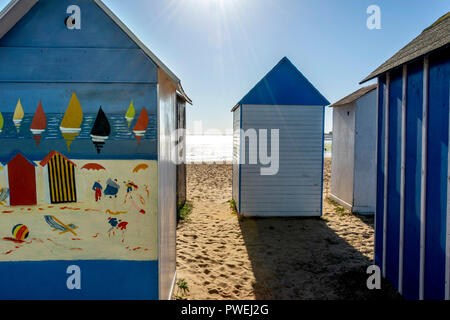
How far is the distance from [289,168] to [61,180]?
258 inches

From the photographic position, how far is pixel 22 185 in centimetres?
345

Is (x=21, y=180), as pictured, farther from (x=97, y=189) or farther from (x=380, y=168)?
(x=380, y=168)

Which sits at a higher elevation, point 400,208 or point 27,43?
point 27,43

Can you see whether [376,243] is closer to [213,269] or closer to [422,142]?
[422,142]

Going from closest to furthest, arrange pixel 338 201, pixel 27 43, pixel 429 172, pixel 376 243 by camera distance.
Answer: pixel 27 43 < pixel 429 172 < pixel 376 243 < pixel 338 201

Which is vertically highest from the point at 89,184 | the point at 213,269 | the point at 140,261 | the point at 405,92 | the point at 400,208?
the point at 405,92

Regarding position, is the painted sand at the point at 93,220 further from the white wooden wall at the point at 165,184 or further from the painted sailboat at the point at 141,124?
the painted sailboat at the point at 141,124

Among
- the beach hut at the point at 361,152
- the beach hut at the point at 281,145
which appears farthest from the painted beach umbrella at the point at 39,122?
the beach hut at the point at 361,152

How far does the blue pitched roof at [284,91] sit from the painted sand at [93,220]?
5.69 metres

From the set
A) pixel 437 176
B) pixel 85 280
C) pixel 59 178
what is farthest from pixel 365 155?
pixel 59 178

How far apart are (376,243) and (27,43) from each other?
5.84 m

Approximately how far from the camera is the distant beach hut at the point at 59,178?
3424mm

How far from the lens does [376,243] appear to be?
17.3ft
